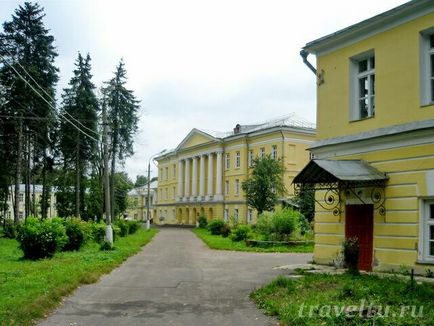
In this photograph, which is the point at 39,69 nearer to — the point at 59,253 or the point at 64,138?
the point at 64,138

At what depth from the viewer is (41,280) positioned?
11789 millimetres

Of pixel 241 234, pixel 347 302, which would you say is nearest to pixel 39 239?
pixel 347 302

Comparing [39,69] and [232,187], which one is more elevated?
[39,69]

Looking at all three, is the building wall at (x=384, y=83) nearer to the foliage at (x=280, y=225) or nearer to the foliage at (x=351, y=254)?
the foliage at (x=351, y=254)

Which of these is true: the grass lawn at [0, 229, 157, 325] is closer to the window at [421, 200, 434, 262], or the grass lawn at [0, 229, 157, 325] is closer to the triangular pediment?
the window at [421, 200, 434, 262]

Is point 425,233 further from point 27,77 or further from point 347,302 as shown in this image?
point 27,77

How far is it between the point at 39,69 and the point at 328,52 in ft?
89.3

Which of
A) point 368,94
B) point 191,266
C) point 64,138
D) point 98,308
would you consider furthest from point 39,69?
point 98,308

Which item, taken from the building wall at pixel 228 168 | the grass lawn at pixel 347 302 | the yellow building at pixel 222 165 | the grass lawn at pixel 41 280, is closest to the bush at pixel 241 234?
the grass lawn at pixel 41 280

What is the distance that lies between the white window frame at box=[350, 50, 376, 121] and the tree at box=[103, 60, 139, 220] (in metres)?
36.3

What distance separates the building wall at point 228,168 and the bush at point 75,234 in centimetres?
2761

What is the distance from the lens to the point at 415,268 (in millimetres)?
12500

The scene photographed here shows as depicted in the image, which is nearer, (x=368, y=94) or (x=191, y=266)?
(x=368, y=94)

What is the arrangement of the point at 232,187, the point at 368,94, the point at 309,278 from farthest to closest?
the point at 232,187 → the point at 368,94 → the point at 309,278
